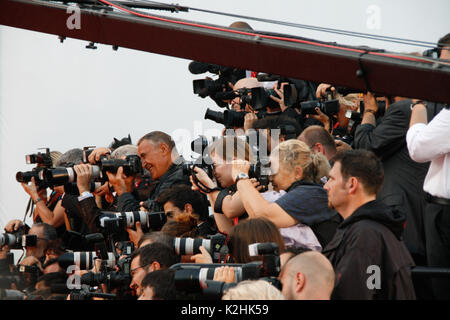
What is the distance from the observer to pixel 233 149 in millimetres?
3969

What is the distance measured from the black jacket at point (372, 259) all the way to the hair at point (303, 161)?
709 mm

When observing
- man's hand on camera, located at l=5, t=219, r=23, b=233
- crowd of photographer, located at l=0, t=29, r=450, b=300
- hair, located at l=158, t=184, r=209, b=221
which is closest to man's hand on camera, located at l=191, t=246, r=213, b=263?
crowd of photographer, located at l=0, t=29, r=450, b=300

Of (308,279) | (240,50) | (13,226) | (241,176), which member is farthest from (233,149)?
(13,226)

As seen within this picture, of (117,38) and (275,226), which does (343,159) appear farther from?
(117,38)

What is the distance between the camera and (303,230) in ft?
11.4

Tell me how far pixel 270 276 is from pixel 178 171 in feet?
7.02

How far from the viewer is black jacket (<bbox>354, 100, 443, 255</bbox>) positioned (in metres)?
3.75

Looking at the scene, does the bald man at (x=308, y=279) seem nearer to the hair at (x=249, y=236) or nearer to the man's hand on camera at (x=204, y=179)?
the hair at (x=249, y=236)

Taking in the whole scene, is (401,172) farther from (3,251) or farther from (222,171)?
(3,251)

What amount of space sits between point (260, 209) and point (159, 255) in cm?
48

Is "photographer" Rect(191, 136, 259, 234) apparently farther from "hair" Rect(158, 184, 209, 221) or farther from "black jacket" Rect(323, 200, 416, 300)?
"black jacket" Rect(323, 200, 416, 300)

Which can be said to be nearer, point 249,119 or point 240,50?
point 240,50

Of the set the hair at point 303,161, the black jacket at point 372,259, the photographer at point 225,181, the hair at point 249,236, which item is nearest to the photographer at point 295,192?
the hair at point 303,161

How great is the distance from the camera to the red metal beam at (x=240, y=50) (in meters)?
2.47
